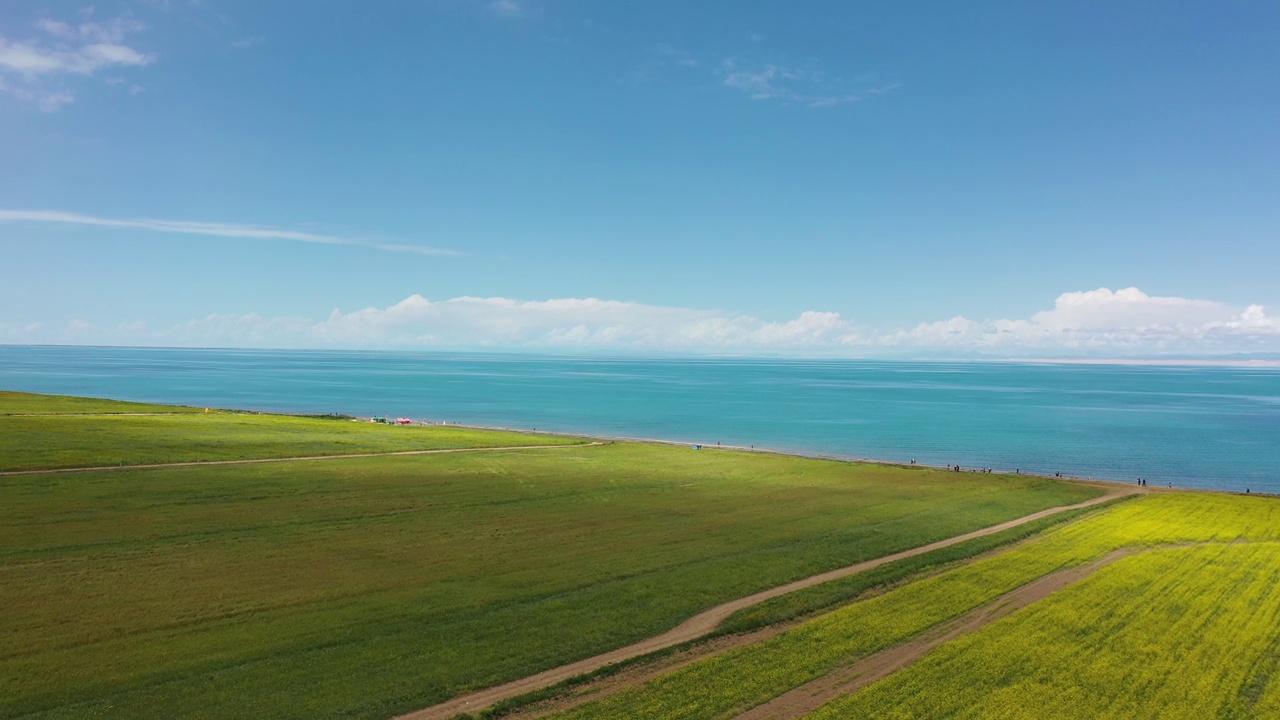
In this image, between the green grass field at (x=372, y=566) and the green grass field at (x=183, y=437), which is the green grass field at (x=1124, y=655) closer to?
the green grass field at (x=372, y=566)

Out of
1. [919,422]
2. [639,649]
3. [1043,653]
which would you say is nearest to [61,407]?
[639,649]

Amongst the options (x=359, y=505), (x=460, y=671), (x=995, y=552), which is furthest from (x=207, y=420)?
(x=995, y=552)

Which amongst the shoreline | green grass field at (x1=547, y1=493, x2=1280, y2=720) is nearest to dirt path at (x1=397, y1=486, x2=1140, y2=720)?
green grass field at (x1=547, y1=493, x2=1280, y2=720)

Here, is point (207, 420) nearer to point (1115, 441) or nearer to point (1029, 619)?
point (1029, 619)

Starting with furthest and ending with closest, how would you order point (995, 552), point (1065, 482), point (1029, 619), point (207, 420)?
point (207, 420) < point (1065, 482) < point (995, 552) < point (1029, 619)

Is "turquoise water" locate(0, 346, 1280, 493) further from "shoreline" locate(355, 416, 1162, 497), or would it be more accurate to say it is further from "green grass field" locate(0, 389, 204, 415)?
"green grass field" locate(0, 389, 204, 415)

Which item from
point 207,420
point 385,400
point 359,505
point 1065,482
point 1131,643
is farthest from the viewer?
point 385,400
